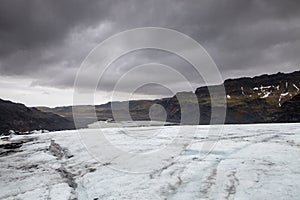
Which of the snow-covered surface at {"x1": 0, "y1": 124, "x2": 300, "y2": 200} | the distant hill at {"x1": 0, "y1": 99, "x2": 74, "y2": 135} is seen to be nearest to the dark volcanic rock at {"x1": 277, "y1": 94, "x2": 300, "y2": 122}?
the snow-covered surface at {"x1": 0, "y1": 124, "x2": 300, "y2": 200}

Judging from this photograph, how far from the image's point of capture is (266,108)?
19350cm

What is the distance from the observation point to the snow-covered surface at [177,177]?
20.1ft

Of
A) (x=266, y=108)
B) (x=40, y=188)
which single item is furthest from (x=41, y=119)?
(x=266, y=108)

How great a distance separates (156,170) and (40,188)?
3.94 metres

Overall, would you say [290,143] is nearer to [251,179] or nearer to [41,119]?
[251,179]

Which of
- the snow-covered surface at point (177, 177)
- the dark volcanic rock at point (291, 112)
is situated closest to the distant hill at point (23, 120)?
the snow-covered surface at point (177, 177)

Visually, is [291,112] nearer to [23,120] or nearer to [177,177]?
[177,177]

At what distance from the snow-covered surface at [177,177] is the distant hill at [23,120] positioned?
12584cm

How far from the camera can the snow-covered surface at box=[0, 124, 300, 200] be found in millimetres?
6113

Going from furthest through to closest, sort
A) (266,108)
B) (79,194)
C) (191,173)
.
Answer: (266,108), (191,173), (79,194)

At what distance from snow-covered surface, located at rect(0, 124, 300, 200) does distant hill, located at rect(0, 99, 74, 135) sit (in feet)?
413

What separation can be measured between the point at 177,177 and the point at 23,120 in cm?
14984

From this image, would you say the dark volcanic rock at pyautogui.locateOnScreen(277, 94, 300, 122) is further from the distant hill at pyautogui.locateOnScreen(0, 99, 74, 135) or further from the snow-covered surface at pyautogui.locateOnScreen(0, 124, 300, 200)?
the distant hill at pyautogui.locateOnScreen(0, 99, 74, 135)

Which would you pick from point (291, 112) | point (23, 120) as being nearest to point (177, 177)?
point (291, 112)
